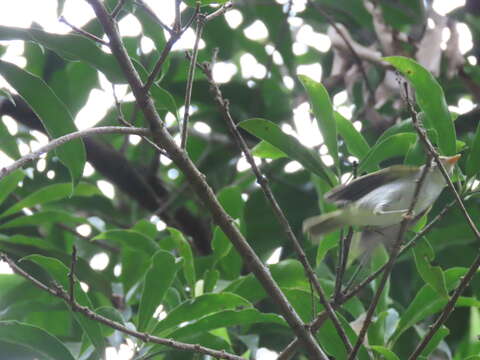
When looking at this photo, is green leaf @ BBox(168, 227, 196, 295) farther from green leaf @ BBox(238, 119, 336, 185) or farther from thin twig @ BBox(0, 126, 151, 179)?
thin twig @ BBox(0, 126, 151, 179)

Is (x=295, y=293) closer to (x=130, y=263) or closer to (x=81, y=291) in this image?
(x=81, y=291)

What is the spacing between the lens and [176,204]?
141 inches

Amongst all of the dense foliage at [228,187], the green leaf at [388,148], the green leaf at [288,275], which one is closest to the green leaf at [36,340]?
the dense foliage at [228,187]

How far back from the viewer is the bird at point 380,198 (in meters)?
2.15

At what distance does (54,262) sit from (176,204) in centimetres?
142

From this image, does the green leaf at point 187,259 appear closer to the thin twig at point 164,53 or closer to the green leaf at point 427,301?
the green leaf at point 427,301

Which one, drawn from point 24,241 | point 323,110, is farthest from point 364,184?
point 24,241

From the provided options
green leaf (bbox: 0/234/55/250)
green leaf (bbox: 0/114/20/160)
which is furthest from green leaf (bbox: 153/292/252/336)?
green leaf (bbox: 0/114/20/160)

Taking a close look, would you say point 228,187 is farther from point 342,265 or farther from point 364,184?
point 342,265

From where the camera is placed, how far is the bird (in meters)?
2.15

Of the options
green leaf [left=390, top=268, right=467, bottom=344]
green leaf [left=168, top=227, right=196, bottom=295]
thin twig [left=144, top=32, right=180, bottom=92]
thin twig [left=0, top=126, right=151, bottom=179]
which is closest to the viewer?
thin twig [left=0, top=126, right=151, bottom=179]

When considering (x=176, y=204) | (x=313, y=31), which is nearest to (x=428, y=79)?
(x=176, y=204)

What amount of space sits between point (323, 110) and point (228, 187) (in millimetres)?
674

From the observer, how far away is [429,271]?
218 cm
